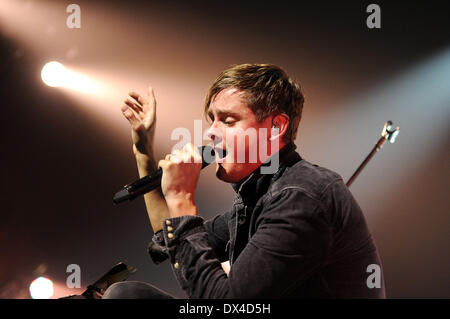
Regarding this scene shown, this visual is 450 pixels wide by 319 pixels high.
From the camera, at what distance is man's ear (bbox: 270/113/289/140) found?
4.06 ft

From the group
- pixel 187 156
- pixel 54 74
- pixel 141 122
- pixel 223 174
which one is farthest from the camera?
pixel 54 74

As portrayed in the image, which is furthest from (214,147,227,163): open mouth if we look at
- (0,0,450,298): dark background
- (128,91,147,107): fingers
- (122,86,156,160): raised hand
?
(0,0,450,298): dark background

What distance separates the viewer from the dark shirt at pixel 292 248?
3.05 ft

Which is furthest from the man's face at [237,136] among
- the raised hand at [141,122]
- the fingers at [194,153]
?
the raised hand at [141,122]

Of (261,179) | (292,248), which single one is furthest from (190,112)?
(292,248)

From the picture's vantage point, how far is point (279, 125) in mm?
1263

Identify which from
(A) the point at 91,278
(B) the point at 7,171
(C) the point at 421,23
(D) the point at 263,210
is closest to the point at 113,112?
(B) the point at 7,171

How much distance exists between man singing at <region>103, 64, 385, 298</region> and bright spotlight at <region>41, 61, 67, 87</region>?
165 cm

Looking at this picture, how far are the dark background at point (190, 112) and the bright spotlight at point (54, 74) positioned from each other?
0.05m

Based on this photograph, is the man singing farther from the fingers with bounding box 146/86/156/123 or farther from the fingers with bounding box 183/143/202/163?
the fingers with bounding box 146/86/156/123

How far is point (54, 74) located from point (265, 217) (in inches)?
85.4

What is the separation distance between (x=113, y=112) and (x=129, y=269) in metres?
1.47

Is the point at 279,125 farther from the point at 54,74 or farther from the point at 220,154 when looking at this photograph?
the point at 54,74

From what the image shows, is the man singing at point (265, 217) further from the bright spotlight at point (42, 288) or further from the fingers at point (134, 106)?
the bright spotlight at point (42, 288)
